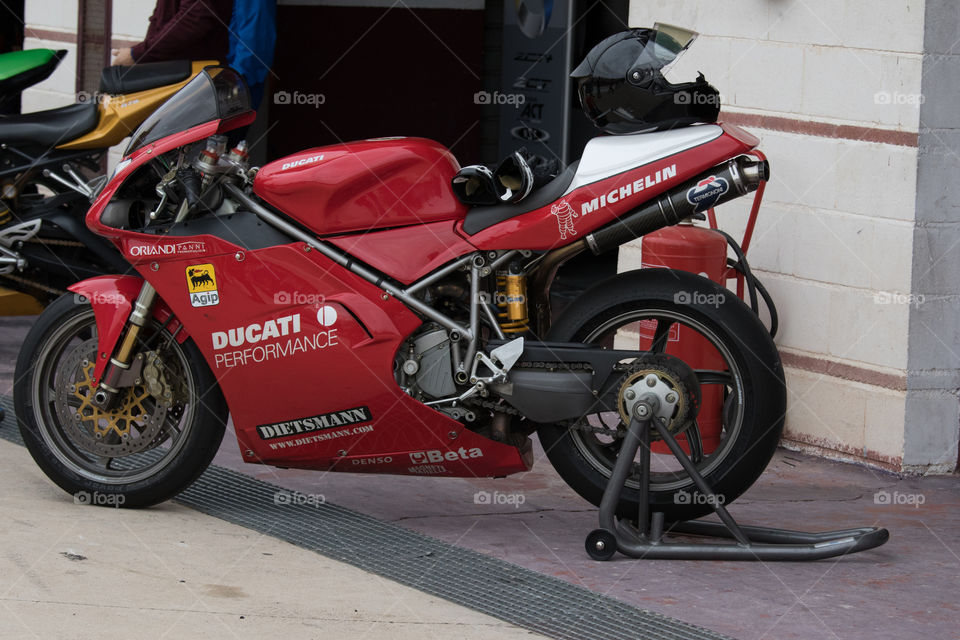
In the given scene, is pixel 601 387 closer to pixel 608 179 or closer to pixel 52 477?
pixel 608 179

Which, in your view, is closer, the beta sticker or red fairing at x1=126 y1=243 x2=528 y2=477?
red fairing at x1=126 y1=243 x2=528 y2=477

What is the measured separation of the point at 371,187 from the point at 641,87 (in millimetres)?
929

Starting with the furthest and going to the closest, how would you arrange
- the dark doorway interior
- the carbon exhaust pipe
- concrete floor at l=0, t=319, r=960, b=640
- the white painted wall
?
1. the dark doorway interior
2. the white painted wall
3. the carbon exhaust pipe
4. concrete floor at l=0, t=319, r=960, b=640

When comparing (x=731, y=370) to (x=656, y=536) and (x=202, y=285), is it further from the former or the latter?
(x=202, y=285)

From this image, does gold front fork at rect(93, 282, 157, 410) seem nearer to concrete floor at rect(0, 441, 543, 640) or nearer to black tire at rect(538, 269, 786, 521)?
concrete floor at rect(0, 441, 543, 640)

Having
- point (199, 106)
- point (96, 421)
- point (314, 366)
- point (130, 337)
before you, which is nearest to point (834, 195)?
point (314, 366)

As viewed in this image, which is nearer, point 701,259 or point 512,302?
point 512,302

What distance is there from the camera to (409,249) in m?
4.72

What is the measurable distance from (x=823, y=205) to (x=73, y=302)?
310cm

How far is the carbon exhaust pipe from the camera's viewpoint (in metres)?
4.50

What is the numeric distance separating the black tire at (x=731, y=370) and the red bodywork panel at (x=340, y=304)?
21cm

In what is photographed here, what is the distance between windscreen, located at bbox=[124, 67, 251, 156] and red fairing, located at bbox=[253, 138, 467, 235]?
14.2 inches

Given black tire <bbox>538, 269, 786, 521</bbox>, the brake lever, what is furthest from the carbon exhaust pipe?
the brake lever

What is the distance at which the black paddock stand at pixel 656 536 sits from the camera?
14.9ft
